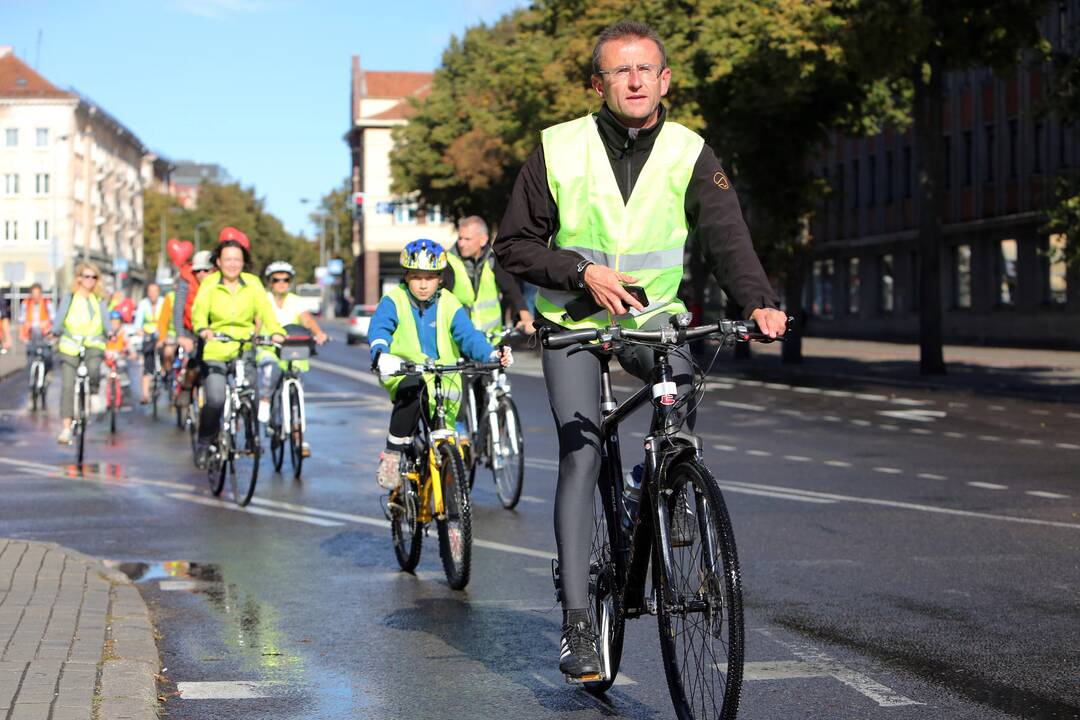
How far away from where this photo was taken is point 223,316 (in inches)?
522

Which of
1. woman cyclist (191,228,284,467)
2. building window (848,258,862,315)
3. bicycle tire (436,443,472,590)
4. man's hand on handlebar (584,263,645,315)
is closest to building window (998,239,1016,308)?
building window (848,258,862,315)

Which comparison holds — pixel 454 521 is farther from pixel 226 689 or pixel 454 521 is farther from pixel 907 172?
pixel 907 172

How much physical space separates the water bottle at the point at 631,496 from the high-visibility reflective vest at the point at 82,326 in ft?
39.8

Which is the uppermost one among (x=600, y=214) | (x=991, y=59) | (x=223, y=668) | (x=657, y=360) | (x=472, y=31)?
(x=472, y=31)

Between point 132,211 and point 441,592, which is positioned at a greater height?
point 132,211

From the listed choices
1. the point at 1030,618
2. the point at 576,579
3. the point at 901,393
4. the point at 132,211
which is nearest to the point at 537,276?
the point at 576,579

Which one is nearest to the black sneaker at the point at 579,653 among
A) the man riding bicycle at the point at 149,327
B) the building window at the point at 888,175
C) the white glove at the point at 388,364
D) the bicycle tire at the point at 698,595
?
the bicycle tire at the point at 698,595

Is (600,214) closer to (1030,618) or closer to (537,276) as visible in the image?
(537,276)

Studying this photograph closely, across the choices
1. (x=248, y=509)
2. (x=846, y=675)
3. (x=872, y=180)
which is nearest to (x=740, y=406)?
(x=248, y=509)

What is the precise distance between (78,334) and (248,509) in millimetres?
5443

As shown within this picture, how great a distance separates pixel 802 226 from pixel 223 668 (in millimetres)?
32200

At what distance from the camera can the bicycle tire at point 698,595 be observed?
4715 mm

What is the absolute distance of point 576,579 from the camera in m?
5.61

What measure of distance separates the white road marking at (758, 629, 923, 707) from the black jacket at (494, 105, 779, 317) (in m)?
1.55
